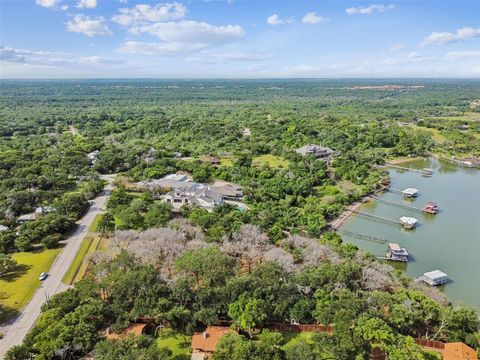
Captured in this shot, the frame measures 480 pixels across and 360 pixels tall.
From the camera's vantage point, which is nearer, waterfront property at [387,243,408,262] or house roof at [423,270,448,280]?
house roof at [423,270,448,280]

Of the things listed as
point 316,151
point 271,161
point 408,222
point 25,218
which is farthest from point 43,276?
point 316,151

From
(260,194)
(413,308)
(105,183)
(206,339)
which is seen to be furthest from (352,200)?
(105,183)

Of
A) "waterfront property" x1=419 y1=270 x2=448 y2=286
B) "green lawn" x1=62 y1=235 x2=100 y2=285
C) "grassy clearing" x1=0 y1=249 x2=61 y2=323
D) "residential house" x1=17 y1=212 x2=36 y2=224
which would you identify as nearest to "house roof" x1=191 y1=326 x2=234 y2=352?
"green lawn" x1=62 y1=235 x2=100 y2=285

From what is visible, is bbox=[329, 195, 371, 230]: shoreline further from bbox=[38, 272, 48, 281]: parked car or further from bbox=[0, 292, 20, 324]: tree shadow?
bbox=[0, 292, 20, 324]: tree shadow

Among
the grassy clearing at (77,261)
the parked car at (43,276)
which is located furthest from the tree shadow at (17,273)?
the grassy clearing at (77,261)

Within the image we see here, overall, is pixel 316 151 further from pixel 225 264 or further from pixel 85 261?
pixel 85 261

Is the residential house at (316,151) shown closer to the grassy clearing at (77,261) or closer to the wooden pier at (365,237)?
the wooden pier at (365,237)

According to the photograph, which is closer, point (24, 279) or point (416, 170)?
point (24, 279)
